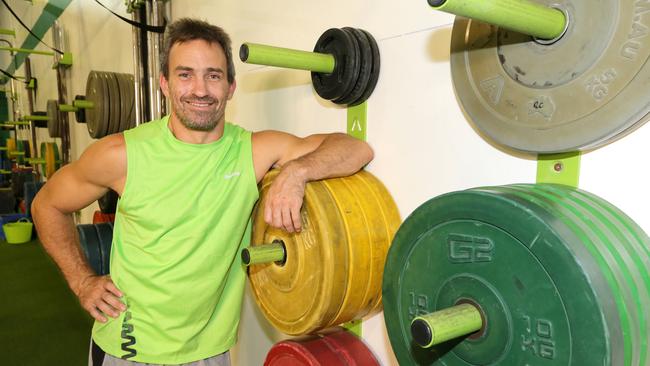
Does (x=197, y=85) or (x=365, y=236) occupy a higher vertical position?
(x=197, y=85)

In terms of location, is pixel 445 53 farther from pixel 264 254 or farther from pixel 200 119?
pixel 200 119

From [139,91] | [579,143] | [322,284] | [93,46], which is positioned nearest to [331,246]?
[322,284]

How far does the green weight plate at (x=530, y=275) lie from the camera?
20.3 inches

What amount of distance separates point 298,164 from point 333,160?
3.3 inches

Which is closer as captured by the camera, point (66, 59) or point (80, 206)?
point (80, 206)

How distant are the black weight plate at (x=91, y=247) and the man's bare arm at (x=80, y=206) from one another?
2.17 ft

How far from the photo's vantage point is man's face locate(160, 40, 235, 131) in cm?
126

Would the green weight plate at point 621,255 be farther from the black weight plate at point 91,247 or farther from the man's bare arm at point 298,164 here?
the black weight plate at point 91,247

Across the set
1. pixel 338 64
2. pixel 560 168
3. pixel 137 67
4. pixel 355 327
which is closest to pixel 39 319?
pixel 137 67

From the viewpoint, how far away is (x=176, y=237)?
1.25m

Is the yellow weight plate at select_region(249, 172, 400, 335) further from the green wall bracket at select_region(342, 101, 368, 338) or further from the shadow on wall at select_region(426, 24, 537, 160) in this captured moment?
the shadow on wall at select_region(426, 24, 537, 160)

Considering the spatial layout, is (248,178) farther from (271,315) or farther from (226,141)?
(271,315)

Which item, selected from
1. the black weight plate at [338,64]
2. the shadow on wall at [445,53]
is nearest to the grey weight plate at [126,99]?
the black weight plate at [338,64]

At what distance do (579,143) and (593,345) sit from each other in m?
0.29
